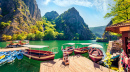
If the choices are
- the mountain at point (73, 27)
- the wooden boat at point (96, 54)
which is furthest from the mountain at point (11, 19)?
the wooden boat at point (96, 54)

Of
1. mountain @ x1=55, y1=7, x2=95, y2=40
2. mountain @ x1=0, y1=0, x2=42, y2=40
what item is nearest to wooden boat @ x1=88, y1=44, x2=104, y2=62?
mountain @ x1=0, y1=0, x2=42, y2=40

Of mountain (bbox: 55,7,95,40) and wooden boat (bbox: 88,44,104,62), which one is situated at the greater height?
mountain (bbox: 55,7,95,40)

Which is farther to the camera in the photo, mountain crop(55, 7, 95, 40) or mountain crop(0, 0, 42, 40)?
mountain crop(55, 7, 95, 40)

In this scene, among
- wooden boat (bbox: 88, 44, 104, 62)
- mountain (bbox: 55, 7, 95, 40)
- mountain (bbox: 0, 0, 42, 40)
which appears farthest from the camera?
mountain (bbox: 55, 7, 95, 40)

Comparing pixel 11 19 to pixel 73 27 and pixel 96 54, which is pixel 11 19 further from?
pixel 73 27

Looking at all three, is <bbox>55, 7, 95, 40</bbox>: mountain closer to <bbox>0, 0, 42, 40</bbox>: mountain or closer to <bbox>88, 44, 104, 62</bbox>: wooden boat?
<bbox>0, 0, 42, 40</bbox>: mountain

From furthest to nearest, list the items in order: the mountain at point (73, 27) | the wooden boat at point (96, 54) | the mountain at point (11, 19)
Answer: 1. the mountain at point (73, 27)
2. the mountain at point (11, 19)
3. the wooden boat at point (96, 54)

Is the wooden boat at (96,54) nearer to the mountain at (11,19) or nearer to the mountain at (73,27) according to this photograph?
the mountain at (11,19)

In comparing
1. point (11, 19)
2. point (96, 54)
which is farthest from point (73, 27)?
point (96, 54)

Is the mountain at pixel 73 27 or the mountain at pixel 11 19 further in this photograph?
the mountain at pixel 73 27

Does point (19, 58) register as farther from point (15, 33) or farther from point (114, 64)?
point (15, 33)

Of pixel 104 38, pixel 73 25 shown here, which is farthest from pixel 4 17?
pixel 104 38

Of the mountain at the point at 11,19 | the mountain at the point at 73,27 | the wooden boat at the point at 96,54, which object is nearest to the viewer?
the wooden boat at the point at 96,54

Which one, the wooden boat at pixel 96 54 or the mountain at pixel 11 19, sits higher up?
the mountain at pixel 11 19
